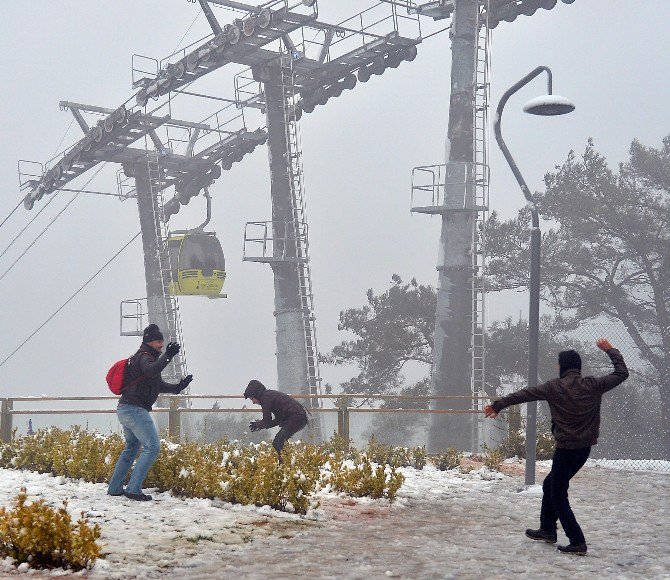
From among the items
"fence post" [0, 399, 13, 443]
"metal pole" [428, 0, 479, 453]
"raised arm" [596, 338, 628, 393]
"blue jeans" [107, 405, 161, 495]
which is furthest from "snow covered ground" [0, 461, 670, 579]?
"metal pole" [428, 0, 479, 453]

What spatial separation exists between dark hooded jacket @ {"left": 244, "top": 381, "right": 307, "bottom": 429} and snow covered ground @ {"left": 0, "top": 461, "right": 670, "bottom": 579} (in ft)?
4.82

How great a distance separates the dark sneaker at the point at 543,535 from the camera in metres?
9.68

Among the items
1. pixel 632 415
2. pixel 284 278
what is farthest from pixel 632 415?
pixel 284 278

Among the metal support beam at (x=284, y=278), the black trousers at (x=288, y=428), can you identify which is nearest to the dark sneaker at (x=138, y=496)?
the black trousers at (x=288, y=428)

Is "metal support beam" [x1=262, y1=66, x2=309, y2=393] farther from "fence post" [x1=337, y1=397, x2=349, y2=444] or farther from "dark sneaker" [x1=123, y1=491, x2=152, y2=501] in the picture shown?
"dark sneaker" [x1=123, y1=491, x2=152, y2=501]

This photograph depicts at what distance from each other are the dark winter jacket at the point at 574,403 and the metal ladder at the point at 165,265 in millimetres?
29444

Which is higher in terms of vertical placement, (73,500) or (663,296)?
(663,296)

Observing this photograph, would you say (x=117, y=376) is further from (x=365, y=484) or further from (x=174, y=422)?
(x=174, y=422)

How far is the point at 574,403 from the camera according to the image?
902 cm

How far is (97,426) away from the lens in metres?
19.6

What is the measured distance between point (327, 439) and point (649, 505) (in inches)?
300

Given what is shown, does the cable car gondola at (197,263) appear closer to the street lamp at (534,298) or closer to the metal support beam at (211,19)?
the metal support beam at (211,19)

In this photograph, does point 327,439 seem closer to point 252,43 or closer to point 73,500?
point 73,500

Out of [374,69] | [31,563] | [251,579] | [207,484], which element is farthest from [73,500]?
[374,69]
